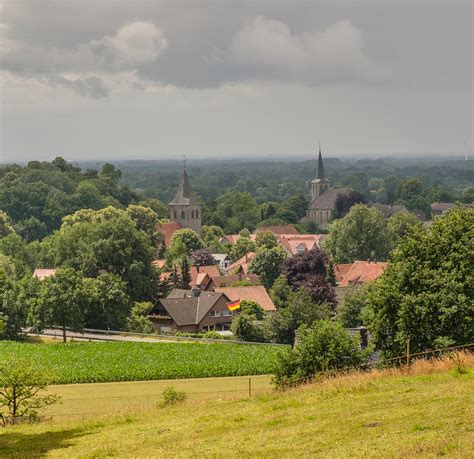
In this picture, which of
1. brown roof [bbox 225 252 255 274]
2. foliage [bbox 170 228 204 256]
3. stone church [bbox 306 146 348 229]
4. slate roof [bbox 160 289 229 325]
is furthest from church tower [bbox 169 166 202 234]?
slate roof [bbox 160 289 229 325]

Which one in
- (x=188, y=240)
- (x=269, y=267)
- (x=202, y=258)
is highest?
(x=188, y=240)

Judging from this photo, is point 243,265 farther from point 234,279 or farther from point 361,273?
point 361,273

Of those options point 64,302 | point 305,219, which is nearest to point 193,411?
point 64,302

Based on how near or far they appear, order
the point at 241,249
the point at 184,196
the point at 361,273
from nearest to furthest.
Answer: the point at 361,273 → the point at 241,249 → the point at 184,196

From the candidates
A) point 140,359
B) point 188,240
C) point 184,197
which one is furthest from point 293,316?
point 184,197

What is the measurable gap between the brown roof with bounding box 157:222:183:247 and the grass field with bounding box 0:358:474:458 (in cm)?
8333

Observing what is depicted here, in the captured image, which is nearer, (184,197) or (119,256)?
(119,256)

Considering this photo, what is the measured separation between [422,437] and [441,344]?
12.6m

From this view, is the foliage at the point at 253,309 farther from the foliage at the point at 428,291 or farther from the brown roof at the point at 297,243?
the brown roof at the point at 297,243

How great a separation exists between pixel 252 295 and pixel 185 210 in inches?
2142

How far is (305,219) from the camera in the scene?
15688 cm

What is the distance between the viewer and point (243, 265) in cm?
9281

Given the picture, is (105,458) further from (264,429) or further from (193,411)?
(193,411)

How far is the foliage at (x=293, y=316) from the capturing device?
51250 mm
